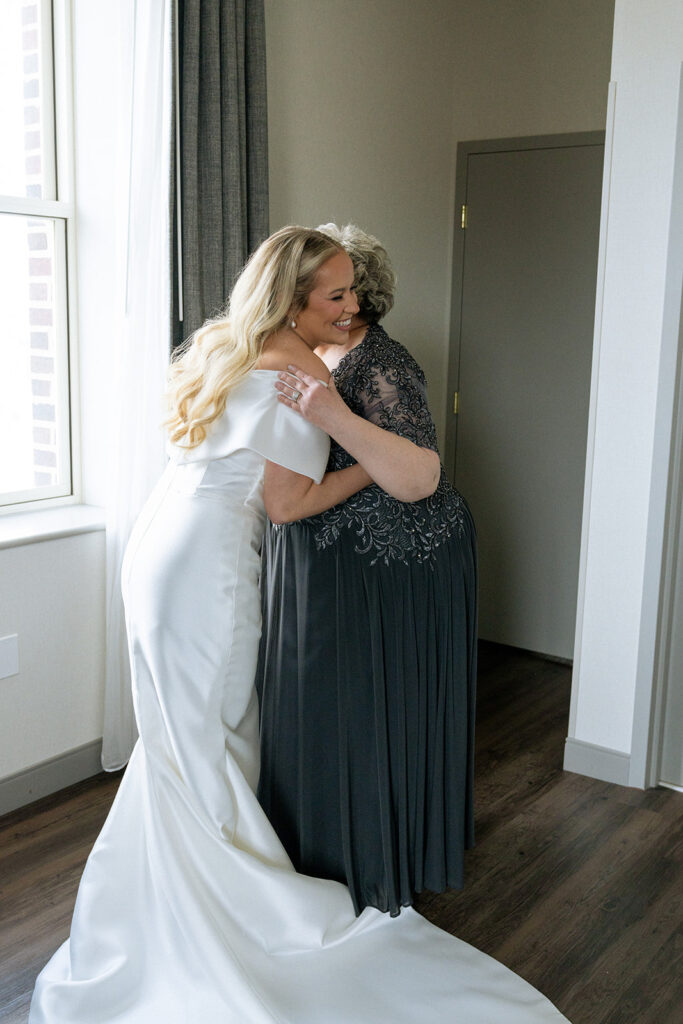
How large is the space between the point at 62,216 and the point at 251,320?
1327mm

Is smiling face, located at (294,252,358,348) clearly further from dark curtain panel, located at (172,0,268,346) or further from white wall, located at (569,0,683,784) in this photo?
white wall, located at (569,0,683,784)

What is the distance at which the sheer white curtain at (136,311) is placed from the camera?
2.86m

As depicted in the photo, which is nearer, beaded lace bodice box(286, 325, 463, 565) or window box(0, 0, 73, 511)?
beaded lace bodice box(286, 325, 463, 565)

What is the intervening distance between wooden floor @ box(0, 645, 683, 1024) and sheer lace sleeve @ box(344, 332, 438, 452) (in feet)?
3.87

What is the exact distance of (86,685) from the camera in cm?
310

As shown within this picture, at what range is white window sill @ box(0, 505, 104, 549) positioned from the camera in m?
2.83

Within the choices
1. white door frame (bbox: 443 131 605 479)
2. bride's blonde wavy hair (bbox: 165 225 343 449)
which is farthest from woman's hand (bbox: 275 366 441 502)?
white door frame (bbox: 443 131 605 479)

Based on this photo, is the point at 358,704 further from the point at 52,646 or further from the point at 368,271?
the point at 52,646

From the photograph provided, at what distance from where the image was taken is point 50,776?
9.86 feet

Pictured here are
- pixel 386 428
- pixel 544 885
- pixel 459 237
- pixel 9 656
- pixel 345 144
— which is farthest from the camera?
pixel 459 237

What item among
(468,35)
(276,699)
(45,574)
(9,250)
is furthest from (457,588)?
(468,35)

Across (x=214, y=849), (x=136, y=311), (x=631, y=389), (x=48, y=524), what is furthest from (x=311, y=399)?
(x=631, y=389)

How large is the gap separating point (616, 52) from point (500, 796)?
2.29 m

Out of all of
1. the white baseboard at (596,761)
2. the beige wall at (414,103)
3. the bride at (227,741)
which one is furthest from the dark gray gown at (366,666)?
the beige wall at (414,103)
